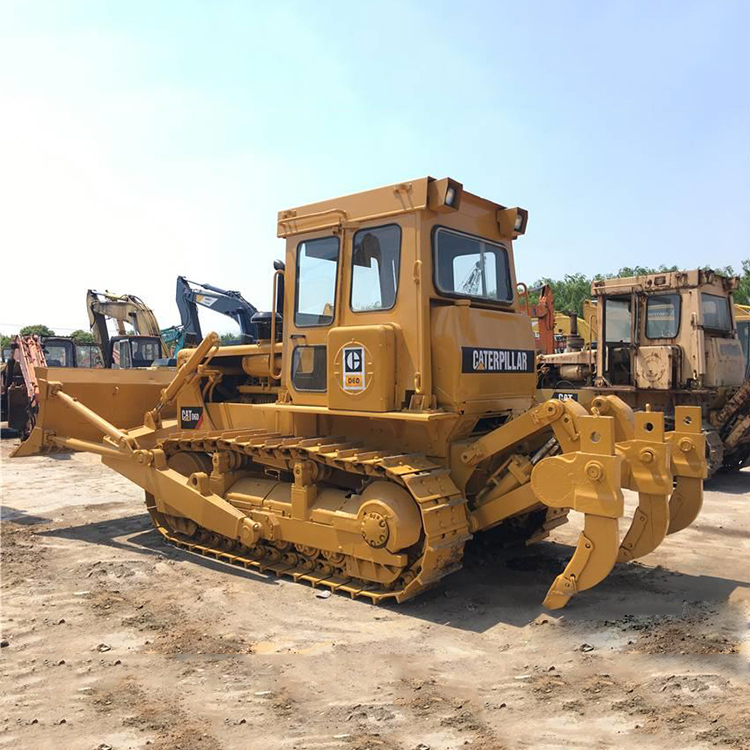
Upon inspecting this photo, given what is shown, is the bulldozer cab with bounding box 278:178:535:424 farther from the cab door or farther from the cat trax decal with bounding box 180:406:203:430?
the cat trax decal with bounding box 180:406:203:430

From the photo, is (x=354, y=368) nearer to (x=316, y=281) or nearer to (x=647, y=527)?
(x=316, y=281)

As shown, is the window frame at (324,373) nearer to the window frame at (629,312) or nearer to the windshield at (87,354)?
the window frame at (629,312)

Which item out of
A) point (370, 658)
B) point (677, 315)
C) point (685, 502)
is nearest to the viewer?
point (370, 658)

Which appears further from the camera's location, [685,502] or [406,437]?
[406,437]

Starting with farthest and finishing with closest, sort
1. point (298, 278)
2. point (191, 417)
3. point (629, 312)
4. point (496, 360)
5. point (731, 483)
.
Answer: point (629, 312) → point (731, 483) → point (191, 417) → point (298, 278) → point (496, 360)

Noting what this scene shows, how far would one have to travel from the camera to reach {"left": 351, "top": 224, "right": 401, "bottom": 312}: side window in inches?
221

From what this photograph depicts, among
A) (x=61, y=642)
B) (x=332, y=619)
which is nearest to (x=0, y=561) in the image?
(x=61, y=642)

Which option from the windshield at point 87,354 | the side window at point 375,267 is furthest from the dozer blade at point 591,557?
the windshield at point 87,354

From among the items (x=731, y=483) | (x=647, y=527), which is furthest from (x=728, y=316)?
(x=647, y=527)

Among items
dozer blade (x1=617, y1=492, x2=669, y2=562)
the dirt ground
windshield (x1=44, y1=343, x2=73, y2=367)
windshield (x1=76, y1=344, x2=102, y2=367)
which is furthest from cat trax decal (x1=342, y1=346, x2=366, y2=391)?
windshield (x1=76, y1=344, x2=102, y2=367)

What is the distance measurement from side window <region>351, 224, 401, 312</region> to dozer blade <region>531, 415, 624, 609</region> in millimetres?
1846

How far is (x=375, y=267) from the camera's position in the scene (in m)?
5.75

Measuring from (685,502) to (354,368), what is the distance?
2807 mm

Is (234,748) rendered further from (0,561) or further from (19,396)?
(19,396)
